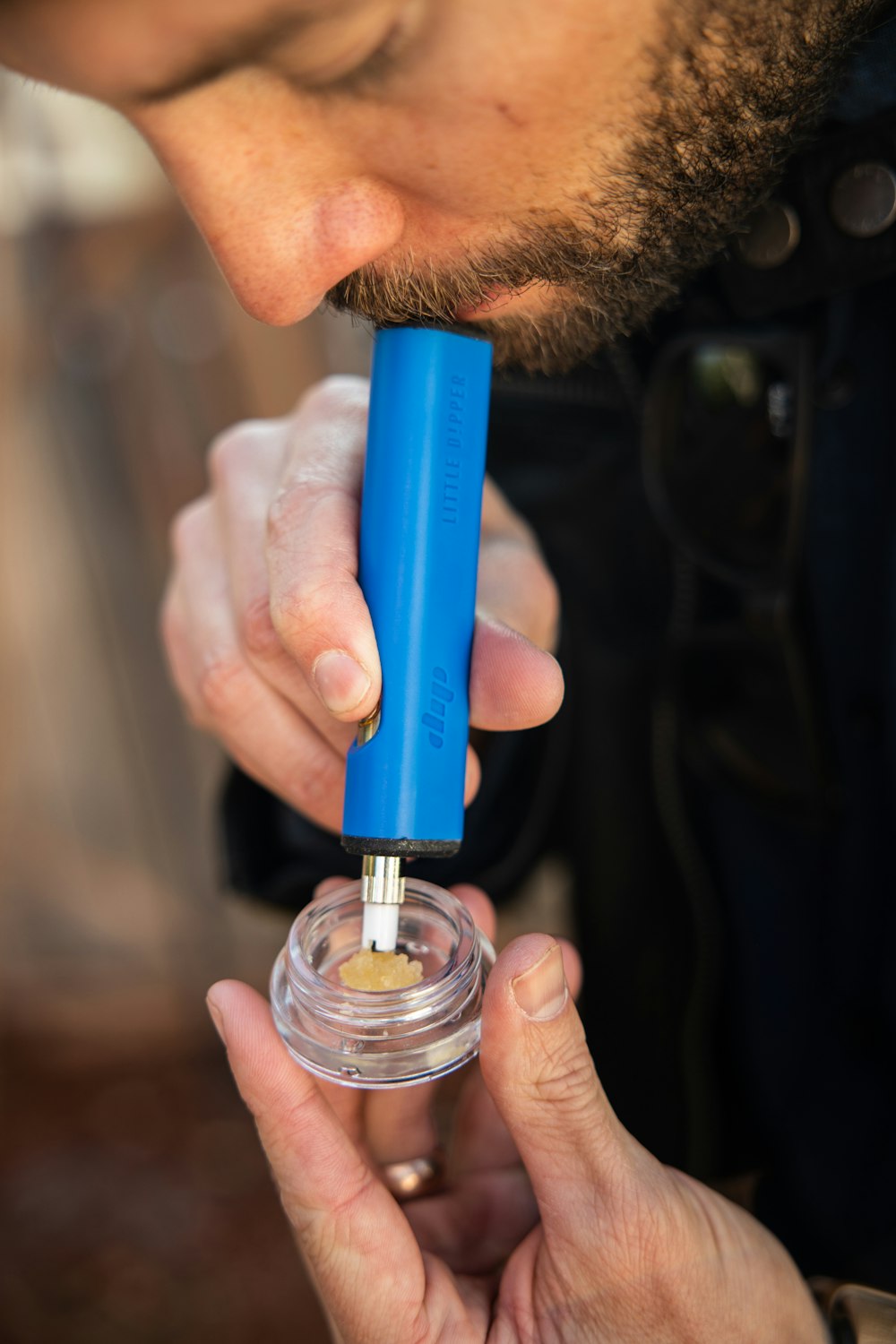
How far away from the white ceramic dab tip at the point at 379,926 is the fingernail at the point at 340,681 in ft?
0.37

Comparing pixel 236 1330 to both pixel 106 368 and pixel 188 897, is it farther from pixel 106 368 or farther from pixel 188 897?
pixel 106 368

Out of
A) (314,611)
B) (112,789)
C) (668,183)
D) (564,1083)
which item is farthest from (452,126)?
(112,789)

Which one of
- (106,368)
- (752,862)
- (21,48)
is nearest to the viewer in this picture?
(21,48)

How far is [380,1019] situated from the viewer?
0.57m

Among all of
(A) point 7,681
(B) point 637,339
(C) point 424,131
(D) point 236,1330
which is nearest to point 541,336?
(C) point 424,131

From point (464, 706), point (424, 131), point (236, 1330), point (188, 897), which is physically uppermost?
point (424, 131)

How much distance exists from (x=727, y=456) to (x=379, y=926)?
1.59 ft

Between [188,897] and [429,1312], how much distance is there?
3.92ft

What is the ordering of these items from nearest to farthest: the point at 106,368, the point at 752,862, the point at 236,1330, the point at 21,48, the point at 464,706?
the point at 21,48 → the point at 464,706 → the point at 752,862 → the point at 236,1330 → the point at 106,368

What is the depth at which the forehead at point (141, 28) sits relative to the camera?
1.46 feet

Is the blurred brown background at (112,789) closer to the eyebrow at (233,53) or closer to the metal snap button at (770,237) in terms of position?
the metal snap button at (770,237)

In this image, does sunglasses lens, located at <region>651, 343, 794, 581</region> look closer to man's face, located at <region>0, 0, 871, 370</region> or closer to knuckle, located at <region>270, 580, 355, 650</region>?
man's face, located at <region>0, 0, 871, 370</region>

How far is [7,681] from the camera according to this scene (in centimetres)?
155

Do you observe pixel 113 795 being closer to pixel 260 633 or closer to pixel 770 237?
pixel 260 633
